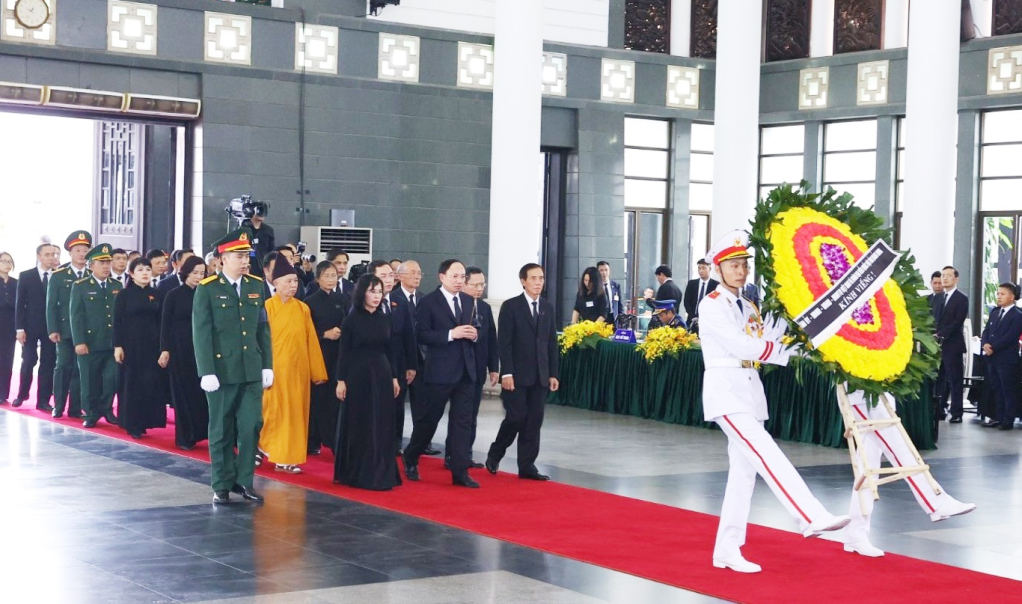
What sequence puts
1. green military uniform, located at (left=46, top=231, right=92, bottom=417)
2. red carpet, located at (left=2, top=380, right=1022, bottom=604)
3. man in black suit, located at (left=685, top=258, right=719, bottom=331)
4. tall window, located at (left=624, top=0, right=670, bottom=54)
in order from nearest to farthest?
red carpet, located at (left=2, top=380, right=1022, bottom=604) < green military uniform, located at (left=46, top=231, right=92, bottom=417) < man in black suit, located at (left=685, top=258, right=719, bottom=331) < tall window, located at (left=624, top=0, right=670, bottom=54)

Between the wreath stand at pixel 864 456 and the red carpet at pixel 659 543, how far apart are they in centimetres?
42

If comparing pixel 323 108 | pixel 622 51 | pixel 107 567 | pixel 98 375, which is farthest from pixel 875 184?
pixel 107 567

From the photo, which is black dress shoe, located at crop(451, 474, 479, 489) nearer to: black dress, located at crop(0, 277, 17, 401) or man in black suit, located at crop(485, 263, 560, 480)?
man in black suit, located at crop(485, 263, 560, 480)

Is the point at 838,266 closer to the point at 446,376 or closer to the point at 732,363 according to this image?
the point at 732,363

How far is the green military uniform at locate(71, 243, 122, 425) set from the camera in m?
12.6

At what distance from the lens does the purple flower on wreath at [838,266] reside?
705 centimetres

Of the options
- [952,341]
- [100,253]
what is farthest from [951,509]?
[100,253]

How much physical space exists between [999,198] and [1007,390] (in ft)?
18.1

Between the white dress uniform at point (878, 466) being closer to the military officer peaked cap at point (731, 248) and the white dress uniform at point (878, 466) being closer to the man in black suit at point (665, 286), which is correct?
the military officer peaked cap at point (731, 248)

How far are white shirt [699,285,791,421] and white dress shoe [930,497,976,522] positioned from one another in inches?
46.5

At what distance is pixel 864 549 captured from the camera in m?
7.39

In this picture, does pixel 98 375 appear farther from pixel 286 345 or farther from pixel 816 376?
pixel 816 376

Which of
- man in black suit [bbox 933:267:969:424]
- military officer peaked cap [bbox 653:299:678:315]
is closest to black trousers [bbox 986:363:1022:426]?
man in black suit [bbox 933:267:969:424]

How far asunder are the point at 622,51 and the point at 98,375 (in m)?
10.7
